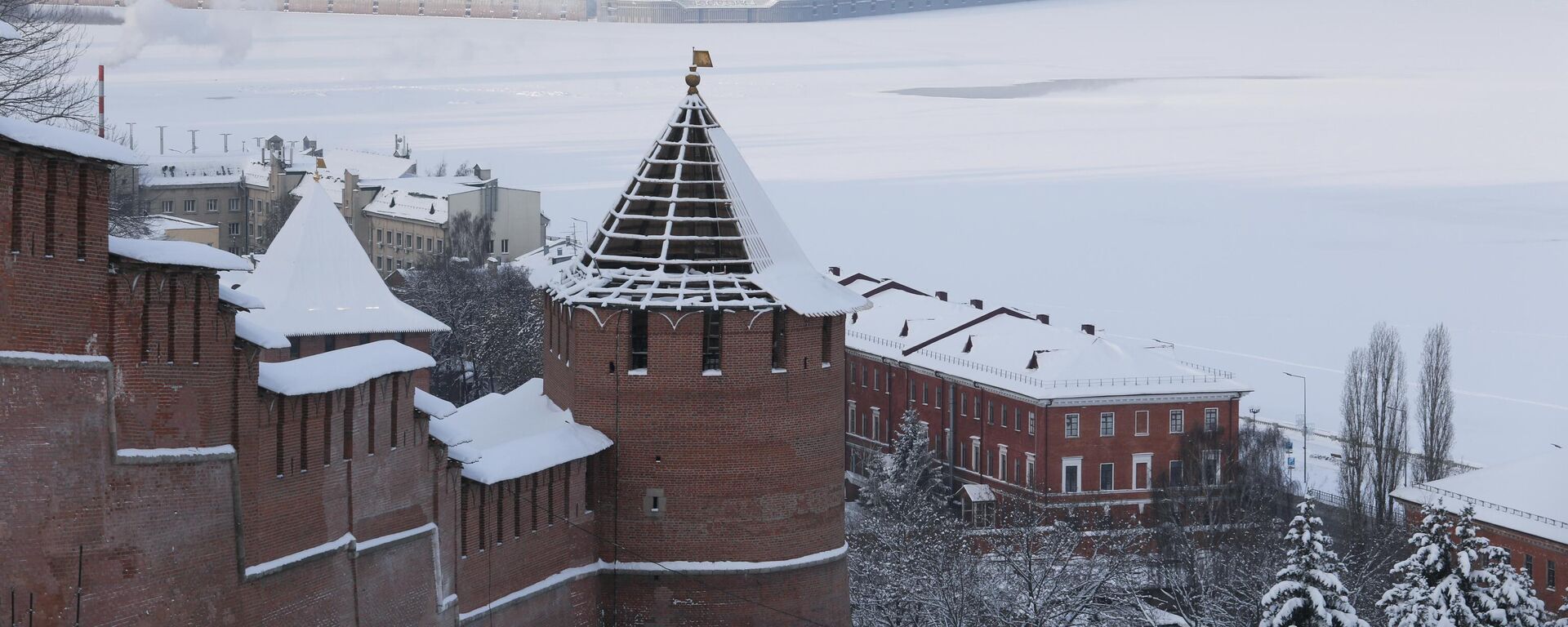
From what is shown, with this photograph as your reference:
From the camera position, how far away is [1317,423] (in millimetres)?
92688

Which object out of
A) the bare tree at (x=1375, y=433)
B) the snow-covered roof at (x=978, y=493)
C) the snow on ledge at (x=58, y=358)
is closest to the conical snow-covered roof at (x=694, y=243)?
the snow on ledge at (x=58, y=358)

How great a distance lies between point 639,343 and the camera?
3603 cm

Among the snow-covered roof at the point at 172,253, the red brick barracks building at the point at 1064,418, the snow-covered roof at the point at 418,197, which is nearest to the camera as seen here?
the snow-covered roof at the point at 172,253

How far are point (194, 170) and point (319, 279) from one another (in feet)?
248

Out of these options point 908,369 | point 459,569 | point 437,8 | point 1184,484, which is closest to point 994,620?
point 459,569

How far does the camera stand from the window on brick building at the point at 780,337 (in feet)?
119

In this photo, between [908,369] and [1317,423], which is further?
[1317,423]

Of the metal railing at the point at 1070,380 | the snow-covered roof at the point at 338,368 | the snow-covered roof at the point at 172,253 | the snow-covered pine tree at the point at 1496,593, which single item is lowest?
the snow-covered pine tree at the point at 1496,593

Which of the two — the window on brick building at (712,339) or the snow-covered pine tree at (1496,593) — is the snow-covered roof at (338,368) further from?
the snow-covered pine tree at (1496,593)

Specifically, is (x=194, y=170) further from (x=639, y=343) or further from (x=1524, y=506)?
(x=639, y=343)

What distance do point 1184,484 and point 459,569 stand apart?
41.3 metres

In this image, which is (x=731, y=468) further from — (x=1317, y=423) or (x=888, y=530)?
(x=1317, y=423)

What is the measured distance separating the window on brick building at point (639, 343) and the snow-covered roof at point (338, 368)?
537 cm

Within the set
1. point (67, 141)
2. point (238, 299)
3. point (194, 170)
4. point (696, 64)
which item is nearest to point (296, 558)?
point (238, 299)
